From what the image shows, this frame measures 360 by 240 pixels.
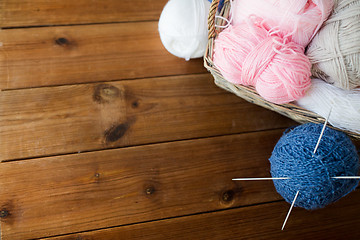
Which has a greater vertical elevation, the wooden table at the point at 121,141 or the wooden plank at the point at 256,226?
the wooden table at the point at 121,141

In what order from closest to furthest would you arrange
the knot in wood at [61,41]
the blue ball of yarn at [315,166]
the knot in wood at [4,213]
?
the blue ball of yarn at [315,166], the knot in wood at [4,213], the knot in wood at [61,41]

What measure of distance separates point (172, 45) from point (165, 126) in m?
0.20

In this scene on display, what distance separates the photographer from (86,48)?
819mm

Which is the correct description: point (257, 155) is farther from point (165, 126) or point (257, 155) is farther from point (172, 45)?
point (172, 45)

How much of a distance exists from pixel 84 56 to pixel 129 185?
35 centimetres

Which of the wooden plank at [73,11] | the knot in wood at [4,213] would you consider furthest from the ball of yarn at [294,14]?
the knot in wood at [4,213]

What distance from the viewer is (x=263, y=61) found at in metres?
0.60

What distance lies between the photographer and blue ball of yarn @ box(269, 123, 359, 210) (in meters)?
0.58

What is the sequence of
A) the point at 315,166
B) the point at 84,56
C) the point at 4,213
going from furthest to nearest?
the point at 84,56 → the point at 4,213 → the point at 315,166

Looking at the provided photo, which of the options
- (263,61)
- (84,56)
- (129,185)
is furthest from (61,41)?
(263,61)

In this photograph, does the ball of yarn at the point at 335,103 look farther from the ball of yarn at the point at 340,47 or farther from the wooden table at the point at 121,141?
the wooden table at the point at 121,141

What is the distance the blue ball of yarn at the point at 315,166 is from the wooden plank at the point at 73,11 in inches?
20.2

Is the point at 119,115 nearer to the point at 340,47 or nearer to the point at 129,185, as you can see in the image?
the point at 129,185

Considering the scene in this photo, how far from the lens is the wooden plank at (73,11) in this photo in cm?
83
